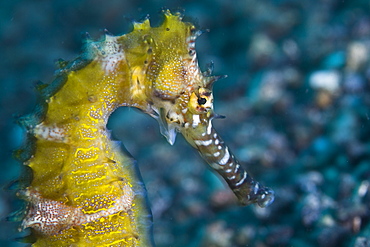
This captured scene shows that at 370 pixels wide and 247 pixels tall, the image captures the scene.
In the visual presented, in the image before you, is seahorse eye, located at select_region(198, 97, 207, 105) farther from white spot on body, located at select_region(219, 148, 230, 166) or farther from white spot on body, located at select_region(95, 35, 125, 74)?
white spot on body, located at select_region(95, 35, 125, 74)

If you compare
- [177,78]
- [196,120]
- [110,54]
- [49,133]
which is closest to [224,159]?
[196,120]

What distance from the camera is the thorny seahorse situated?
6.70 ft

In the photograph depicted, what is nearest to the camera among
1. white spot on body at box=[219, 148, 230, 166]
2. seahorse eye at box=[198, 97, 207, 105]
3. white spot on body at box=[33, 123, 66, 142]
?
white spot on body at box=[33, 123, 66, 142]

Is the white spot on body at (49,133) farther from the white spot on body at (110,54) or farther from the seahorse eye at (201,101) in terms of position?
the seahorse eye at (201,101)

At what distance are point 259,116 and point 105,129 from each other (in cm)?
364

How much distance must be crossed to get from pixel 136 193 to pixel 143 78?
0.69 metres

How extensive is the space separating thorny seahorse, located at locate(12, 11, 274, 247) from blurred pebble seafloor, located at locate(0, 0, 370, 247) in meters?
0.25

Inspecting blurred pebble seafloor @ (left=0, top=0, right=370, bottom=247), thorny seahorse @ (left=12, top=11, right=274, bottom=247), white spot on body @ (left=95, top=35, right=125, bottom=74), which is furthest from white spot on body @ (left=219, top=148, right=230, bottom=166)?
white spot on body @ (left=95, top=35, right=125, bottom=74)

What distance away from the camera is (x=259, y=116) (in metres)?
5.42

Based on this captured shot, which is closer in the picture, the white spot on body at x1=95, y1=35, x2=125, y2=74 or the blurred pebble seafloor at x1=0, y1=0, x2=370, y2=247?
the white spot on body at x1=95, y1=35, x2=125, y2=74

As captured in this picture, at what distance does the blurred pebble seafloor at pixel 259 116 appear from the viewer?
3.50 metres

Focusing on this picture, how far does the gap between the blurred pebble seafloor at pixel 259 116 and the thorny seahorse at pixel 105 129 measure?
0.25 meters

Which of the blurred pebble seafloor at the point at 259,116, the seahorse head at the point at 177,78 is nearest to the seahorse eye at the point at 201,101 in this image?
the seahorse head at the point at 177,78

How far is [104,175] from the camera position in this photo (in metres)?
2.09
